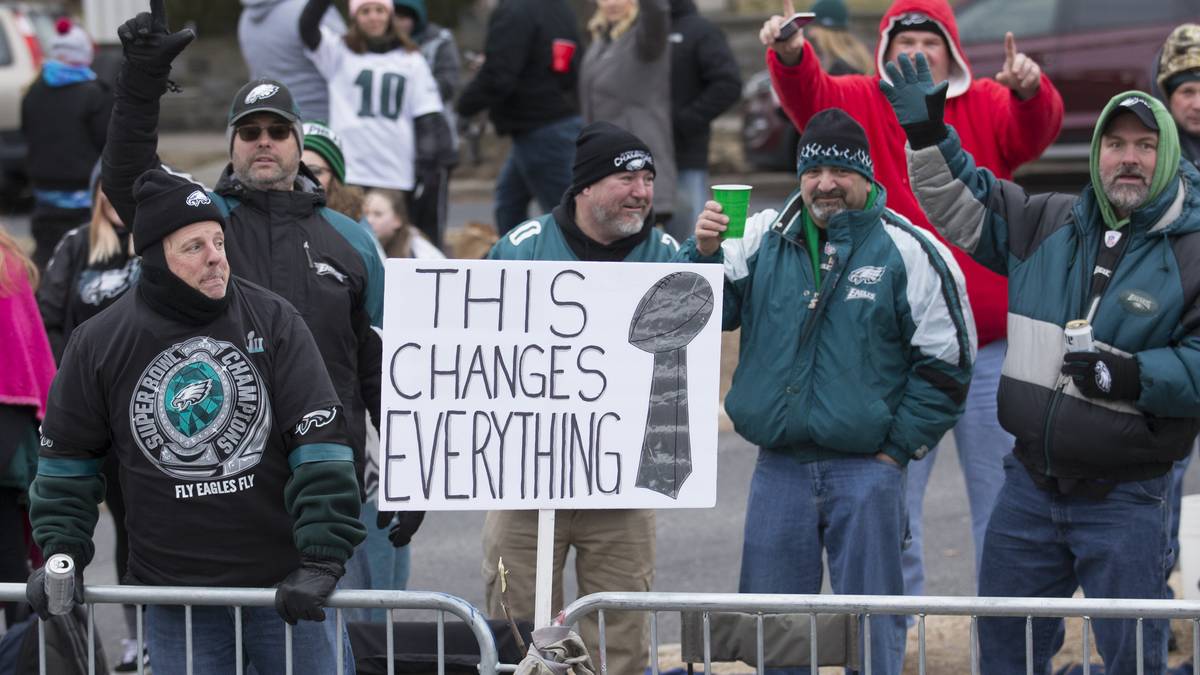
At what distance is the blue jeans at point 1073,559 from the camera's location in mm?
4652

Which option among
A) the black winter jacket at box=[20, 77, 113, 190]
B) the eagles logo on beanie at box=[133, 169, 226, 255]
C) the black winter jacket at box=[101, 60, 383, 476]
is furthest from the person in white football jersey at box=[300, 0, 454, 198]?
the eagles logo on beanie at box=[133, 169, 226, 255]

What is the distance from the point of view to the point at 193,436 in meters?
4.04

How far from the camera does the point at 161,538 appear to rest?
408cm

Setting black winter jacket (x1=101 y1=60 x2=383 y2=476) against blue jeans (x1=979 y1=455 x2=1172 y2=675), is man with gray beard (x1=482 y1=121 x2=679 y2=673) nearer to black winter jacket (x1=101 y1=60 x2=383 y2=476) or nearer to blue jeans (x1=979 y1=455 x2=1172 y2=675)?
black winter jacket (x1=101 y1=60 x2=383 y2=476)

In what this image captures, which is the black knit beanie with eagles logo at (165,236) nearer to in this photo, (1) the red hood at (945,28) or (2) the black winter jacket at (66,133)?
(1) the red hood at (945,28)

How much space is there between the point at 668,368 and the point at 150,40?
174 centimetres

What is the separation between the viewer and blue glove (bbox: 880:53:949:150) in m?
4.83

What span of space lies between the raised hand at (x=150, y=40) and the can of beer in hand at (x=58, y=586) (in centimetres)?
148

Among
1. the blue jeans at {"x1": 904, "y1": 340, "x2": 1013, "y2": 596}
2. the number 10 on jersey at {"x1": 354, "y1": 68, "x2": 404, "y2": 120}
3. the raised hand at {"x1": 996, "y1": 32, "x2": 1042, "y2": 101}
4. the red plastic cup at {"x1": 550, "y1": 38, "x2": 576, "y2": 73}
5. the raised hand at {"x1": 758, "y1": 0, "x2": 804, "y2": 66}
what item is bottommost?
the blue jeans at {"x1": 904, "y1": 340, "x2": 1013, "y2": 596}

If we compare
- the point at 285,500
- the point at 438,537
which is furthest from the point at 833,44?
the point at 285,500

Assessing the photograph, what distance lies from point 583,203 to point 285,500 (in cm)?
156

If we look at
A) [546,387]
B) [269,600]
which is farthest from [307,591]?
[546,387]

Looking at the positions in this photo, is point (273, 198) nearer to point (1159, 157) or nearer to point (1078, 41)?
point (1159, 157)

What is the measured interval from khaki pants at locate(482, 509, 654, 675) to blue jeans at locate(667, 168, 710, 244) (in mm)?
4521
